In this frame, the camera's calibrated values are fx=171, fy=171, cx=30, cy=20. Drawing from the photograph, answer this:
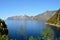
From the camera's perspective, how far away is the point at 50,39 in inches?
3209

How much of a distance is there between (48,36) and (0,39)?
29.3m

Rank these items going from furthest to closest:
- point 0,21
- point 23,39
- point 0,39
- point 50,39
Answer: point 0,21 → point 23,39 → point 50,39 → point 0,39

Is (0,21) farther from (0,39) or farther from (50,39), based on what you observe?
(0,39)

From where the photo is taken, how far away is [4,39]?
63531 mm

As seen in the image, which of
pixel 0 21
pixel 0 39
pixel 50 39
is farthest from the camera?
pixel 0 21

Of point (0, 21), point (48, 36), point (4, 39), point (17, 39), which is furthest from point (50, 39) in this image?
point (0, 21)

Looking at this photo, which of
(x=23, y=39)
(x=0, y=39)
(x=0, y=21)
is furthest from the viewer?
(x=0, y=21)

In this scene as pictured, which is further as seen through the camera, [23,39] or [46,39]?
[23,39]

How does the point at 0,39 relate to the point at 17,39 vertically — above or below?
above

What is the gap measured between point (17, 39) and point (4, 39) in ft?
164

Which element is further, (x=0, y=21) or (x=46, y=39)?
(x=0, y=21)

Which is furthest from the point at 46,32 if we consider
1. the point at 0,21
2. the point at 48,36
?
the point at 0,21

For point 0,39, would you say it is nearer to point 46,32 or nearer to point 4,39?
point 4,39

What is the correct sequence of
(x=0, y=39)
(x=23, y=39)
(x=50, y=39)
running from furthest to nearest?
(x=23, y=39)
(x=50, y=39)
(x=0, y=39)
